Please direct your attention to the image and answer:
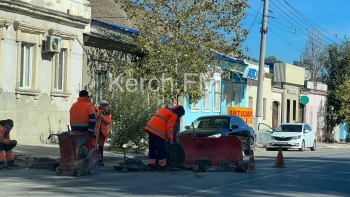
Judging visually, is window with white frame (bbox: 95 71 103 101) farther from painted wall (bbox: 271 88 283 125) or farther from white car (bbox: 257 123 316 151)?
painted wall (bbox: 271 88 283 125)

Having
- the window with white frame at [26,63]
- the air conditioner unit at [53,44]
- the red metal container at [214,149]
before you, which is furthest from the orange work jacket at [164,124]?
the air conditioner unit at [53,44]

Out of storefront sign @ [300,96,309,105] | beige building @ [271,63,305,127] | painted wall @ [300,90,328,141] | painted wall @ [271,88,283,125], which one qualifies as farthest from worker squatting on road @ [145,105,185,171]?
painted wall @ [300,90,328,141]

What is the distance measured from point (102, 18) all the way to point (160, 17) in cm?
1307

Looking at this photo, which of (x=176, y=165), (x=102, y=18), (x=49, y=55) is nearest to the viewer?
(x=176, y=165)

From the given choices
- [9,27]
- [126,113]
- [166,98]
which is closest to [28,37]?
[9,27]

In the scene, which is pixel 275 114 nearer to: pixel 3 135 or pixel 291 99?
pixel 291 99

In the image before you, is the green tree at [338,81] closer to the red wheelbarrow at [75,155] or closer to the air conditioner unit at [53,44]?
the air conditioner unit at [53,44]

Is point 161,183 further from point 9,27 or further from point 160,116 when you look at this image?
point 9,27

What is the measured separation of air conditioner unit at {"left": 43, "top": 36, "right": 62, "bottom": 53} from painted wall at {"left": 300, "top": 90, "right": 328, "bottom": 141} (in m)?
32.0

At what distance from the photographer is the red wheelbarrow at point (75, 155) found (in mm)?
10977

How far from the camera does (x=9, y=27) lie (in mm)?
17906

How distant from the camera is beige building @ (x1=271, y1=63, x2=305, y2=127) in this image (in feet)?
142

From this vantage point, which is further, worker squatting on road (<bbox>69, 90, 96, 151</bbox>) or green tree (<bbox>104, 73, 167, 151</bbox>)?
green tree (<bbox>104, 73, 167, 151</bbox>)

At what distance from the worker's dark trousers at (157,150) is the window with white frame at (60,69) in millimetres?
9063
